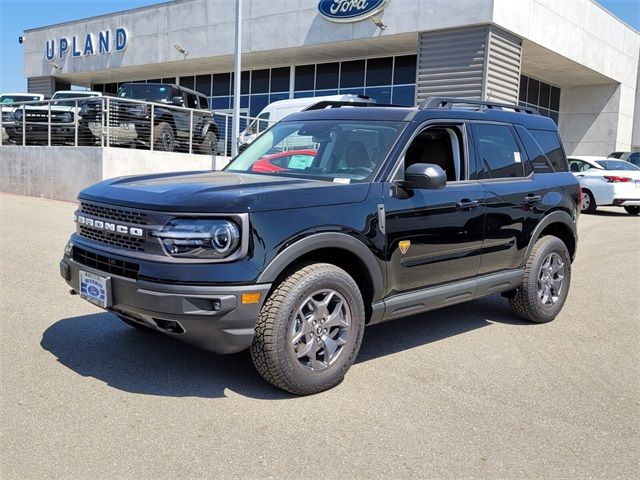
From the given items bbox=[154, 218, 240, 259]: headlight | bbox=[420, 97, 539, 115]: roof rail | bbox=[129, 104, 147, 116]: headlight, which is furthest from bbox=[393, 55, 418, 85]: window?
bbox=[154, 218, 240, 259]: headlight

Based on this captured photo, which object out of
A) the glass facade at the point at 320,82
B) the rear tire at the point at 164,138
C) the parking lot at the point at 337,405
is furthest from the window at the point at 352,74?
the parking lot at the point at 337,405

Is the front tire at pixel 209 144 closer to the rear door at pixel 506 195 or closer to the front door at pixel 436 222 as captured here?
the rear door at pixel 506 195

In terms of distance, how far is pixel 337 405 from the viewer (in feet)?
12.5

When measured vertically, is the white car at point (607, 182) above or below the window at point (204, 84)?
below

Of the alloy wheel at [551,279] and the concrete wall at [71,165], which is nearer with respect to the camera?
the alloy wheel at [551,279]

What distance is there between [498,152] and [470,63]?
14297mm

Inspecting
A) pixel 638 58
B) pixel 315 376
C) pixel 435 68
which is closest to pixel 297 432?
pixel 315 376

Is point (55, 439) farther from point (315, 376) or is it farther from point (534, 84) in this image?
point (534, 84)

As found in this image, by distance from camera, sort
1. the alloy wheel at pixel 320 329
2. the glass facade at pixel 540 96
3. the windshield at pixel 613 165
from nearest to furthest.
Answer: the alloy wheel at pixel 320 329, the windshield at pixel 613 165, the glass facade at pixel 540 96

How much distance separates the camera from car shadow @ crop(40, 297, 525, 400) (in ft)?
13.1

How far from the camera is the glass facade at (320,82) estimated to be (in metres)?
22.5

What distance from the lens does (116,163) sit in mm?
15344

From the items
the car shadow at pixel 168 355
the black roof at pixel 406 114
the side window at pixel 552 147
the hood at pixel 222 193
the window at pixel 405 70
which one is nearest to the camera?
the hood at pixel 222 193

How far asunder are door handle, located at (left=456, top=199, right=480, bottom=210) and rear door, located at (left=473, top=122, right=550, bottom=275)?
0.17 m
